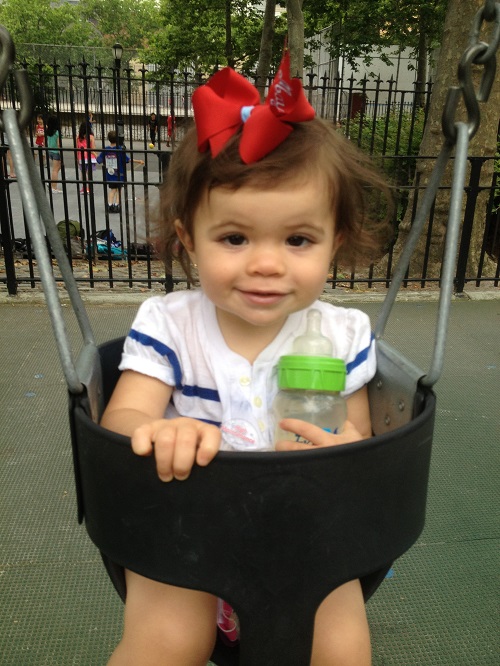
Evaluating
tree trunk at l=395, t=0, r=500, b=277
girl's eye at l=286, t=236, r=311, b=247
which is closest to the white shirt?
girl's eye at l=286, t=236, r=311, b=247

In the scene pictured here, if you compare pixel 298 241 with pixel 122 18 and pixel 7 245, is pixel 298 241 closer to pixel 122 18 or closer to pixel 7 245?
pixel 7 245

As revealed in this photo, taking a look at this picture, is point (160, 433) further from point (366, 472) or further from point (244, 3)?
point (244, 3)

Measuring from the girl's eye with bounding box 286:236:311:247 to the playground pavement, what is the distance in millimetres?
1042

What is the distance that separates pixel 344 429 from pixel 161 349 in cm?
37

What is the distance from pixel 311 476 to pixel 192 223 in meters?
0.55

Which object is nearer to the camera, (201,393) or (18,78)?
(18,78)

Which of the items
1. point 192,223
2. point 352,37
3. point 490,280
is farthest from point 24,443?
point 352,37

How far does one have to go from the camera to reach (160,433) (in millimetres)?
824

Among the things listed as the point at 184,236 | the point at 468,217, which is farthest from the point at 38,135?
the point at 184,236

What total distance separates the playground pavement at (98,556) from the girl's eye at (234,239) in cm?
105

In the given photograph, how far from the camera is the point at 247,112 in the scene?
42.8 inches

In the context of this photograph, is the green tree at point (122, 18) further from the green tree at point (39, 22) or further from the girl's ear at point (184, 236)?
the girl's ear at point (184, 236)

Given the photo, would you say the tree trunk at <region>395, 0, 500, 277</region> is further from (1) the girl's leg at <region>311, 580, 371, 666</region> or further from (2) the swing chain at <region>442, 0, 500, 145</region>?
(1) the girl's leg at <region>311, 580, 371, 666</region>

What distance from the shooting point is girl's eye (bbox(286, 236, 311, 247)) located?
1.08 meters
